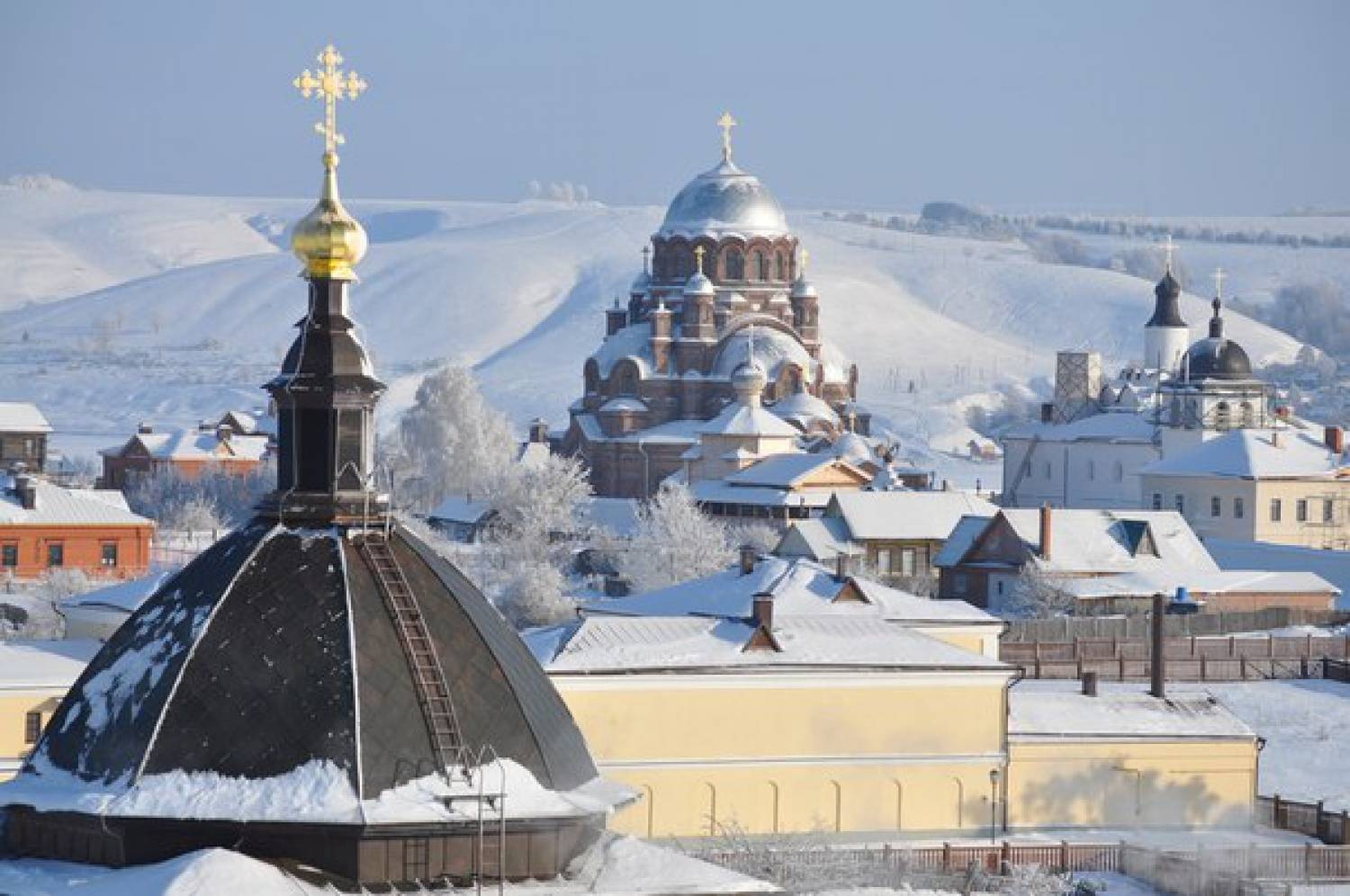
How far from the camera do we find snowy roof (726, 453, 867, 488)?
88.0 m

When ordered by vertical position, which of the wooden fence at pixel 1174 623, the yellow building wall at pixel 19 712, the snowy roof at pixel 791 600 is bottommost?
the yellow building wall at pixel 19 712

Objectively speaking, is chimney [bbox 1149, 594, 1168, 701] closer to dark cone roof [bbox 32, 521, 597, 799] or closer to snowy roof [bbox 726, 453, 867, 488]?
dark cone roof [bbox 32, 521, 597, 799]

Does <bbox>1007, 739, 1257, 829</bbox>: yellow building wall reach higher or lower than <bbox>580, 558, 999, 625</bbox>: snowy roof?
lower

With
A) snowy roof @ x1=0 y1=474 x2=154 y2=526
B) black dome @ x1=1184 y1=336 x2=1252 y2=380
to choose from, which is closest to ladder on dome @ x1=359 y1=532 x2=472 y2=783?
snowy roof @ x1=0 y1=474 x2=154 y2=526

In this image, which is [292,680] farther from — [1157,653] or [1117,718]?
[1157,653]

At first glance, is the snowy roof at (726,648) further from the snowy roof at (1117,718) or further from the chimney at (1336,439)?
the chimney at (1336,439)

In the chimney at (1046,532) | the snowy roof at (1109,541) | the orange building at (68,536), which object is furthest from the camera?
the orange building at (68,536)

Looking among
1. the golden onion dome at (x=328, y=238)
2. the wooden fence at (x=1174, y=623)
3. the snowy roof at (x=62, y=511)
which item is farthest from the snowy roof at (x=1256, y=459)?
the golden onion dome at (x=328, y=238)

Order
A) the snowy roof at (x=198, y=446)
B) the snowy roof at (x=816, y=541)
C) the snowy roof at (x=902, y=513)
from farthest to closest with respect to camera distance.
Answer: the snowy roof at (x=198, y=446) → the snowy roof at (x=902, y=513) → the snowy roof at (x=816, y=541)

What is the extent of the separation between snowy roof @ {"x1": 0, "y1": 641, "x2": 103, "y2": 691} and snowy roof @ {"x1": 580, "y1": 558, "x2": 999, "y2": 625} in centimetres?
846

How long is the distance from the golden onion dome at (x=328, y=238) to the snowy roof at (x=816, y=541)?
2128 inches

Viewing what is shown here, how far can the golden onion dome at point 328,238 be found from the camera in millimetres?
21250

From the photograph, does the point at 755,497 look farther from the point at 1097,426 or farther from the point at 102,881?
the point at 102,881

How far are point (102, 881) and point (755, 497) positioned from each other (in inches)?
2689
